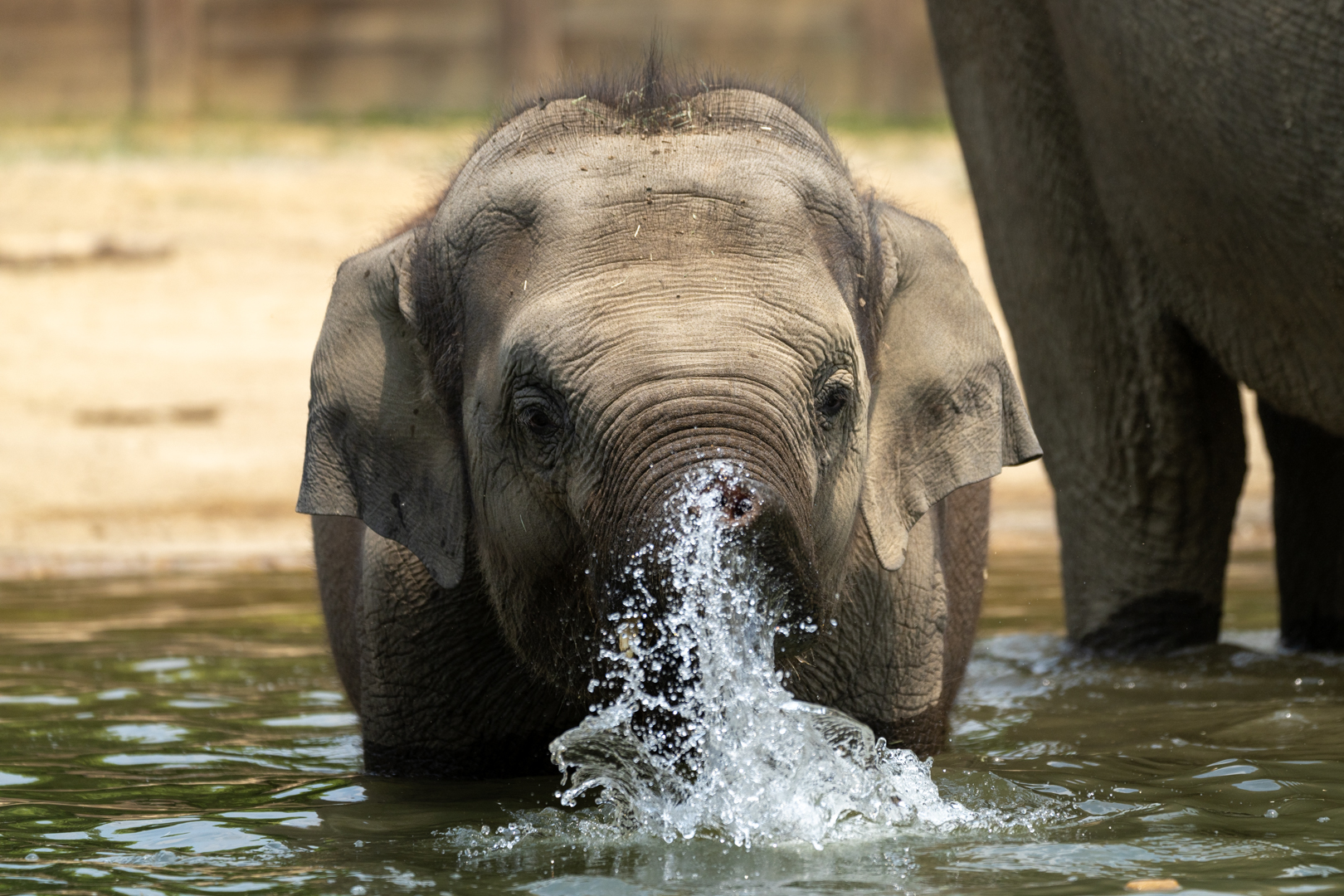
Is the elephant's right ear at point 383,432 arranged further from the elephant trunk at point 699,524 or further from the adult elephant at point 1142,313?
the adult elephant at point 1142,313

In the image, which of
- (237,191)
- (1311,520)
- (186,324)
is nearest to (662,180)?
(1311,520)

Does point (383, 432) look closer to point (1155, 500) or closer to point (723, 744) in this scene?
point (723, 744)

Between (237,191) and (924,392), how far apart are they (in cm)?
1061

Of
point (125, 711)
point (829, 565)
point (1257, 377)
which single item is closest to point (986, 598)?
point (1257, 377)

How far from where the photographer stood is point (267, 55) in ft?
62.7

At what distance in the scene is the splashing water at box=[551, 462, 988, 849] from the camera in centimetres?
332

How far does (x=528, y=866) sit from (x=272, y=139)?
13476 mm

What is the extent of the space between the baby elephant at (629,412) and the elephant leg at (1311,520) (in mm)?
1811

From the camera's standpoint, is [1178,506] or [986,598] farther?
[986,598]

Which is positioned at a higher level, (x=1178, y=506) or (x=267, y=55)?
(x=267, y=55)

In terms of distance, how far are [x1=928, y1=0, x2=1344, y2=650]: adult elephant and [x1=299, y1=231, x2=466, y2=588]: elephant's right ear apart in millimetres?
1980

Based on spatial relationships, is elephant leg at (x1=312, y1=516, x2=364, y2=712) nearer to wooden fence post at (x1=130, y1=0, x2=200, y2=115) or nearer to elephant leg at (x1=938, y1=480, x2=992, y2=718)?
elephant leg at (x1=938, y1=480, x2=992, y2=718)

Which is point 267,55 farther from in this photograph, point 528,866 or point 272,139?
point 528,866

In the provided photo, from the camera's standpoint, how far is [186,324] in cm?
1155
